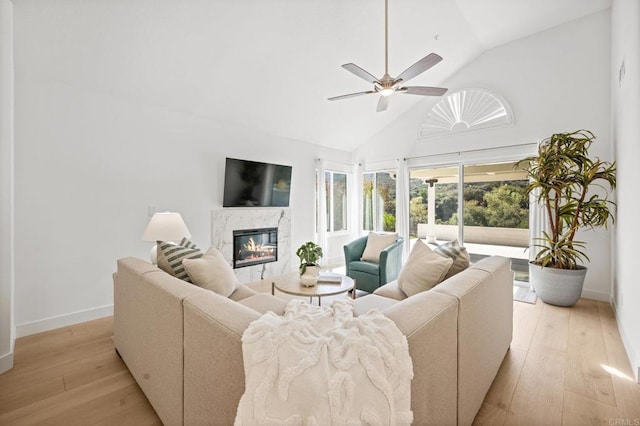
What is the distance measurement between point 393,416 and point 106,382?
213 cm

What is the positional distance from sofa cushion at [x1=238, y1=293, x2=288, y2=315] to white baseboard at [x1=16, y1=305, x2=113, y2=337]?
2.00 m

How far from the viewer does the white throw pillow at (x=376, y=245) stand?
3.97 metres

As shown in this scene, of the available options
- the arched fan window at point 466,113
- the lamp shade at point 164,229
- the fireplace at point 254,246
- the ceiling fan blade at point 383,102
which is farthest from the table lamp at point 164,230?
the arched fan window at point 466,113

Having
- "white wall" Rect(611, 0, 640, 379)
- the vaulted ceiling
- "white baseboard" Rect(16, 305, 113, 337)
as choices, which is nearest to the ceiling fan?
the vaulted ceiling

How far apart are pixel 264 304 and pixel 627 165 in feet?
11.3

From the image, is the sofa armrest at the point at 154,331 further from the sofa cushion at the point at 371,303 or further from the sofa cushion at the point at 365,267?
the sofa cushion at the point at 365,267

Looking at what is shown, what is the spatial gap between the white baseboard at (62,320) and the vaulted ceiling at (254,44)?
2.37 metres

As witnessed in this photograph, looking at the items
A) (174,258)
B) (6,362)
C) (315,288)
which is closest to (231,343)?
(174,258)

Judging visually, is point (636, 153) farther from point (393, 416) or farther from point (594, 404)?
point (393, 416)

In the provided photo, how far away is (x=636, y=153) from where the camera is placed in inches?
87.7

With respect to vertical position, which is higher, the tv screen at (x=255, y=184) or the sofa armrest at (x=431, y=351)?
the tv screen at (x=255, y=184)

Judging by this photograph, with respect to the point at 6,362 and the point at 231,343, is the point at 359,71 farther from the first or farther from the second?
the point at 6,362

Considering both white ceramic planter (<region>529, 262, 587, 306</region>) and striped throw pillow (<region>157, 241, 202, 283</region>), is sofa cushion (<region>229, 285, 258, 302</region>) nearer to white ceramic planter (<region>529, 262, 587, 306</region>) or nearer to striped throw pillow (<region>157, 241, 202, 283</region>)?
striped throw pillow (<region>157, 241, 202, 283</region>)

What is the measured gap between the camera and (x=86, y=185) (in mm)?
3016
